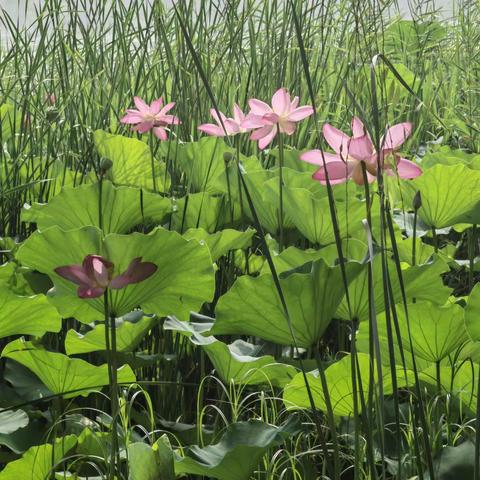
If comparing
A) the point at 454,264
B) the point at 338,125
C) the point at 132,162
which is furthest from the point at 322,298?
the point at 338,125

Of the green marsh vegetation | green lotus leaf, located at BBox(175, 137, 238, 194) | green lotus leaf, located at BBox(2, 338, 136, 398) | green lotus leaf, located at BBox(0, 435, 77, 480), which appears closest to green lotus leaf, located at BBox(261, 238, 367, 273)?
the green marsh vegetation

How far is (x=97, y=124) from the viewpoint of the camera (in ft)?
5.96

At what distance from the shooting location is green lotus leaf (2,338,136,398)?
94cm

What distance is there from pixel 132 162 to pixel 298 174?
1.19 ft

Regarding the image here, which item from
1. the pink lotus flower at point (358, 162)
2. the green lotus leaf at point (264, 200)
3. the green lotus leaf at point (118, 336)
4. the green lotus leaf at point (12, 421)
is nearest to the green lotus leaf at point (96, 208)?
the green lotus leaf at point (264, 200)

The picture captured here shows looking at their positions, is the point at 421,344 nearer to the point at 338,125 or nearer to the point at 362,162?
the point at 362,162

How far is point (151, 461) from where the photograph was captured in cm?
69

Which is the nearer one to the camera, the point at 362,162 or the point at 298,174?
the point at 362,162

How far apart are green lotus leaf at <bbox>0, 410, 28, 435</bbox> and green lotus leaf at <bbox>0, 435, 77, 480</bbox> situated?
0.19ft

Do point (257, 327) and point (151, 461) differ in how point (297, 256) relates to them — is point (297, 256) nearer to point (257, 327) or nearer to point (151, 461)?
point (257, 327)

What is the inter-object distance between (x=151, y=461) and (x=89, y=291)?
20 centimetres

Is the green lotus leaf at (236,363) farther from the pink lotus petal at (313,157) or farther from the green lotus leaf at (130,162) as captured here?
the green lotus leaf at (130,162)

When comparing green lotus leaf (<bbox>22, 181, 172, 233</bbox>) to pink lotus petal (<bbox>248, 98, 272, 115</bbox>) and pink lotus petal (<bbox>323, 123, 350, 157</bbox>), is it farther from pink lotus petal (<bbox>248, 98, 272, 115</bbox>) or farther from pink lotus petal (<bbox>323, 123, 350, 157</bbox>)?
pink lotus petal (<bbox>323, 123, 350, 157</bbox>)

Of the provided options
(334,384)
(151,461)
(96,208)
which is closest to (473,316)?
(334,384)
